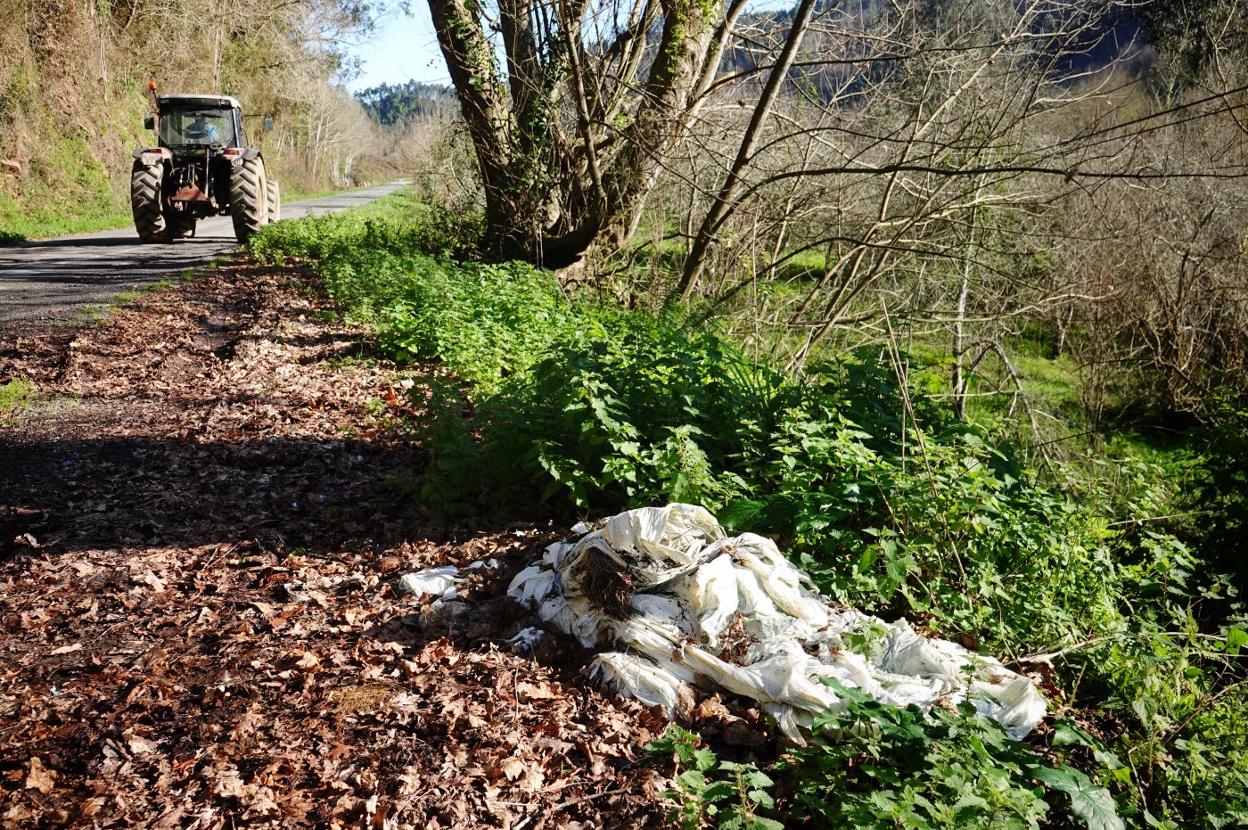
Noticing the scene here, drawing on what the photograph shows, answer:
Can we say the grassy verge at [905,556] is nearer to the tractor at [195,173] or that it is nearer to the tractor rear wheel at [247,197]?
the tractor rear wheel at [247,197]

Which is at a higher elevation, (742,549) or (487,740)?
(742,549)

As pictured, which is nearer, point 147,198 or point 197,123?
point 147,198

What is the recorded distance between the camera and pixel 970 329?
12.1m

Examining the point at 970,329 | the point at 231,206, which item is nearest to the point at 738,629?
the point at 970,329

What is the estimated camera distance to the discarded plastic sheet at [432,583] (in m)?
4.01

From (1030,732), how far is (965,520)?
4.04ft

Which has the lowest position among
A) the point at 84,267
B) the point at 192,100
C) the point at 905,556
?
the point at 905,556

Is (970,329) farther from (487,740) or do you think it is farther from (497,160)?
(487,740)

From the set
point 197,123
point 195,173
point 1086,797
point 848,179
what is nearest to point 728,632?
point 1086,797

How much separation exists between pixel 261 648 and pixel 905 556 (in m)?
2.74

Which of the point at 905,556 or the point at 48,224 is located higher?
the point at 48,224

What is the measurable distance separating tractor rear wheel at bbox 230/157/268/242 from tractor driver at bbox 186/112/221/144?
1313 millimetres

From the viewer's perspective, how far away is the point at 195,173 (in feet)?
53.1

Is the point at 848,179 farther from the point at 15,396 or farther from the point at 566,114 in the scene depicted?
the point at 15,396
